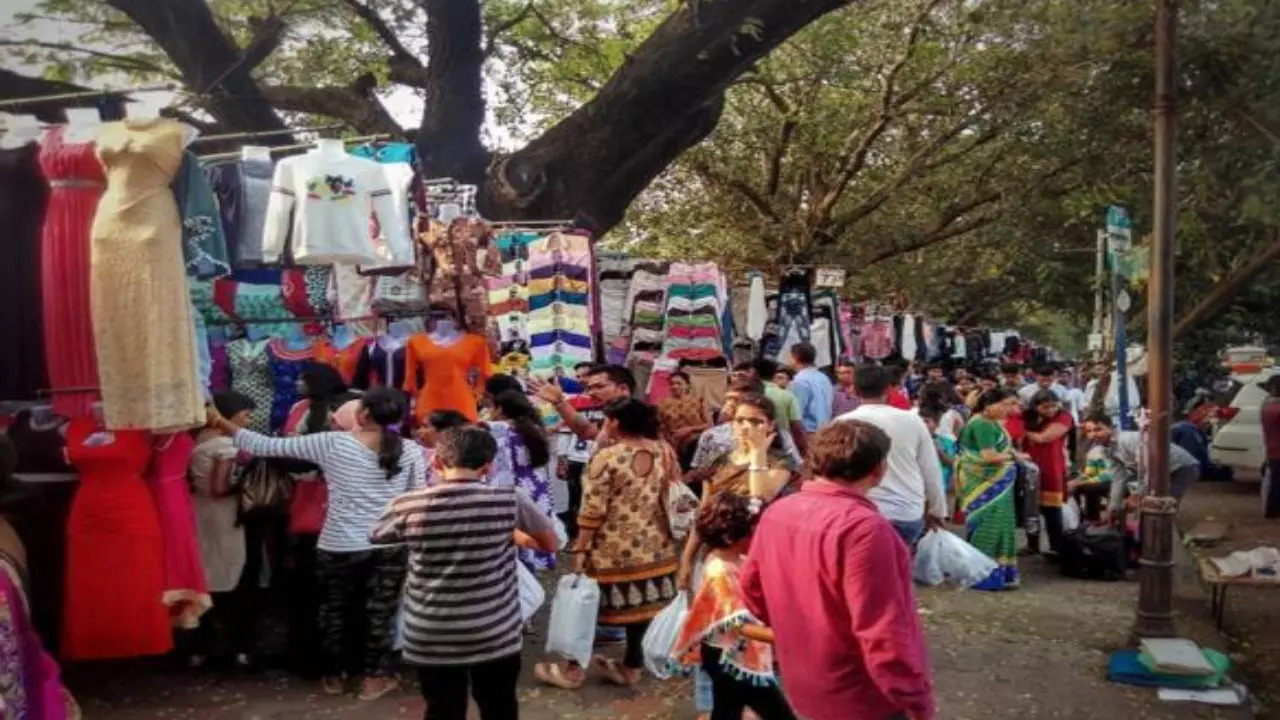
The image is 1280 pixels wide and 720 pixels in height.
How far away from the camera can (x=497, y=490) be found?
4.42m

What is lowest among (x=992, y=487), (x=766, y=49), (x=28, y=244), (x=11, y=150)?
(x=992, y=487)

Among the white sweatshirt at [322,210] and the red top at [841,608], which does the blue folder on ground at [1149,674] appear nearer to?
the red top at [841,608]

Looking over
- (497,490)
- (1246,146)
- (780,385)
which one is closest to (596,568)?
(497,490)

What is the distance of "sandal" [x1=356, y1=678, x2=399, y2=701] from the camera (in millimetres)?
5836

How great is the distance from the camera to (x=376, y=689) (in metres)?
5.86

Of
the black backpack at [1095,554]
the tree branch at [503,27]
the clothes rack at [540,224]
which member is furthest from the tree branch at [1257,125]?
the tree branch at [503,27]

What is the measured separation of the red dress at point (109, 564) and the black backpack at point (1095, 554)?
7578mm

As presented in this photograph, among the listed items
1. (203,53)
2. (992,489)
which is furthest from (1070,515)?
(203,53)

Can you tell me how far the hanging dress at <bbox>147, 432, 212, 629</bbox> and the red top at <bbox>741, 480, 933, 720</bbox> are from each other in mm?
2885

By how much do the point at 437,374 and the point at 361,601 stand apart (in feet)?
5.46

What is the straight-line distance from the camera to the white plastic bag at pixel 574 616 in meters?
5.67

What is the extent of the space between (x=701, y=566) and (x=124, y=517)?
262cm

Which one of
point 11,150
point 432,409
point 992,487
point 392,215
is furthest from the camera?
point 992,487

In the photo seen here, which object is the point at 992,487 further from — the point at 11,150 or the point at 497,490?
the point at 11,150
